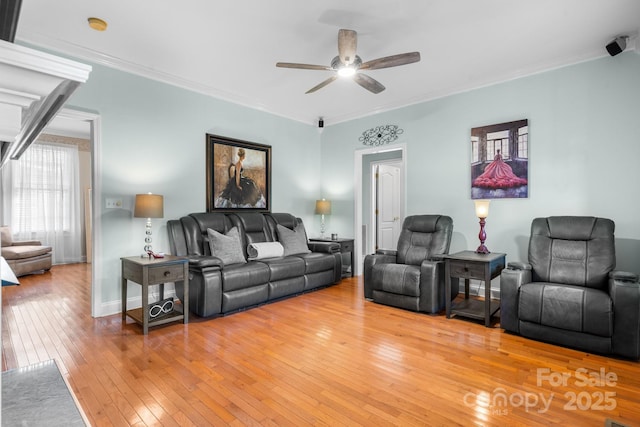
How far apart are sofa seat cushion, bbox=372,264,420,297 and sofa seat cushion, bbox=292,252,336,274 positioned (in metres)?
0.84

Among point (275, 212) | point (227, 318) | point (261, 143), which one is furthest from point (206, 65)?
point (227, 318)

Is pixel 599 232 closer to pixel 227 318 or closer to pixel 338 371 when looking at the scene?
pixel 338 371

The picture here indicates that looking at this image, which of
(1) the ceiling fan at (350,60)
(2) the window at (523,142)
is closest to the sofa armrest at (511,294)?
(2) the window at (523,142)

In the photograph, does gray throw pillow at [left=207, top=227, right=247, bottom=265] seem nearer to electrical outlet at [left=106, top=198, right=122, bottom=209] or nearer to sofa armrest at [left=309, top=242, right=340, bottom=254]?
electrical outlet at [left=106, top=198, right=122, bottom=209]

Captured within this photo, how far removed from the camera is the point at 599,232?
124 inches

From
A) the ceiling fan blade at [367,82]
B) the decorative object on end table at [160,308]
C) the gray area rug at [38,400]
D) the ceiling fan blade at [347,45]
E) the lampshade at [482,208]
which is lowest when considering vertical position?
the decorative object on end table at [160,308]

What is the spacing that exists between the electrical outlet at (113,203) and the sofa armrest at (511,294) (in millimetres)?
3895

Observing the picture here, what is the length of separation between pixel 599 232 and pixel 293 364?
2936 mm

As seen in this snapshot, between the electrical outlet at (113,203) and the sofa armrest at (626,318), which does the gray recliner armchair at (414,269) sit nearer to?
the sofa armrest at (626,318)

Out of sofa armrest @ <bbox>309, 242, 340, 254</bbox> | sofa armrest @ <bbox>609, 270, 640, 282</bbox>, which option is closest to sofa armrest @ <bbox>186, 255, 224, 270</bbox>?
sofa armrest @ <bbox>309, 242, 340, 254</bbox>

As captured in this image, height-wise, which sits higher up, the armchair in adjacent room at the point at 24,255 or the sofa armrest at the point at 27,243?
the sofa armrest at the point at 27,243

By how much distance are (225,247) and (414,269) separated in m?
2.12

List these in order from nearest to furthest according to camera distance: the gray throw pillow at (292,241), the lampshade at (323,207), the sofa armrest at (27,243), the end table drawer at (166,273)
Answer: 1. the end table drawer at (166,273)
2. the gray throw pillow at (292,241)
3. the lampshade at (323,207)
4. the sofa armrest at (27,243)

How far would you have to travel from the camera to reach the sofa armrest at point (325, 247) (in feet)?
16.0
